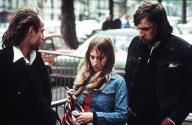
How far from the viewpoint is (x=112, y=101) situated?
13.9 feet

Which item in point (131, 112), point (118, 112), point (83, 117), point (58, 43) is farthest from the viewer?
point (58, 43)

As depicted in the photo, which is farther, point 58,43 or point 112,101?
point 58,43

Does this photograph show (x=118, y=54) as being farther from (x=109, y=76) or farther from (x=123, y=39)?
(x=109, y=76)

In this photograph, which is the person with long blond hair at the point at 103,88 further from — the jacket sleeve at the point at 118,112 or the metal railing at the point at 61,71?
the metal railing at the point at 61,71

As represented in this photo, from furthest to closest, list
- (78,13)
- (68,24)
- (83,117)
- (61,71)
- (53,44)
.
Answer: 1. (78,13)
2. (68,24)
3. (53,44)
4. (61,71)
5. (83,117)

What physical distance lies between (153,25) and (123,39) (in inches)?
296

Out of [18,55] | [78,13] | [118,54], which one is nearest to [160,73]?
[18,55]

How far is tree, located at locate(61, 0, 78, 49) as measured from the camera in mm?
23770

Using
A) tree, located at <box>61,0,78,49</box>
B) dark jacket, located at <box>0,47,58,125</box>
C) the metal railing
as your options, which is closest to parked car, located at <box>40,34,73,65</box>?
the metal railing

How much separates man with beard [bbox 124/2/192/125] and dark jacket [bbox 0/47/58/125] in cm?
94

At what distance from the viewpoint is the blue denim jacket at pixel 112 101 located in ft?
13.7

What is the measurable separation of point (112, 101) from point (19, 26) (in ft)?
3.03

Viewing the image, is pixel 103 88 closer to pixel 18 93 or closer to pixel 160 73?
pixel 160 73

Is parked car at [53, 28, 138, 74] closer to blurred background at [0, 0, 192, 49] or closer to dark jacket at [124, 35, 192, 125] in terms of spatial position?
blurred background at [0, 0, 192, 49]
